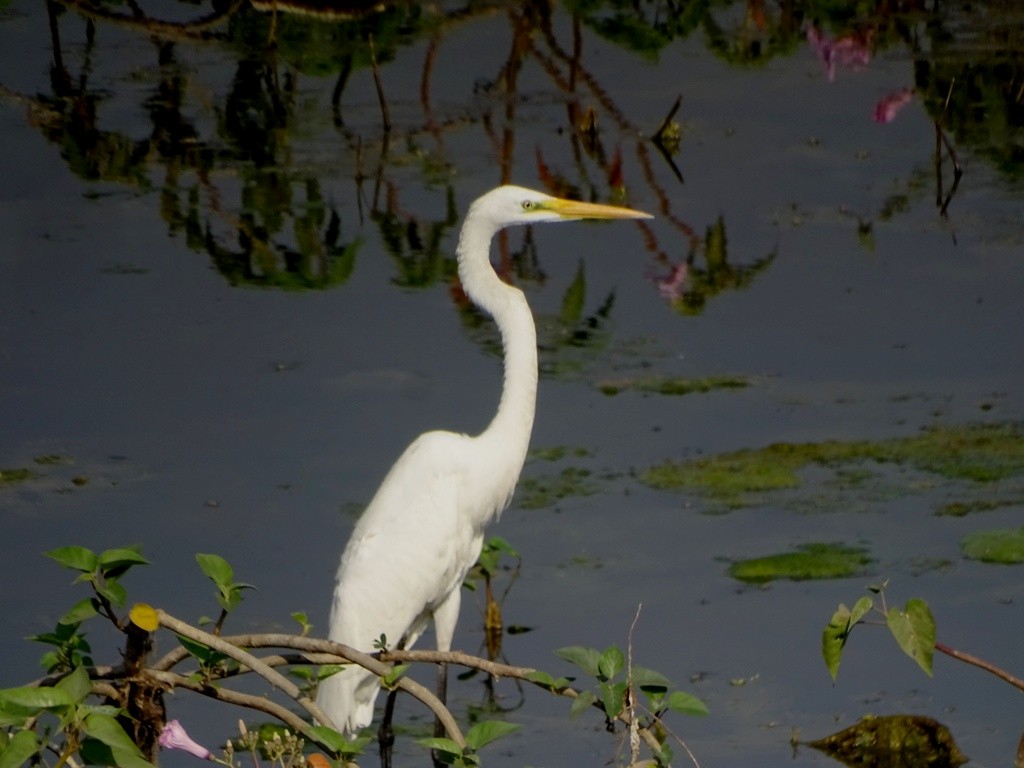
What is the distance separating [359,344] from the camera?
22.7 feet

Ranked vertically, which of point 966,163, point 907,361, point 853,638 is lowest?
point 853,638

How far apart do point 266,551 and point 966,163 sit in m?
4.74

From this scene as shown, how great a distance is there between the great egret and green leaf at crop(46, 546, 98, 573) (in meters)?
1.79

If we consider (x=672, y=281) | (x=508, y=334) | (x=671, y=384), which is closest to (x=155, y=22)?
(x=672, y=281)

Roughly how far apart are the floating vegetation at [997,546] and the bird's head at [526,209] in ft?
5.26

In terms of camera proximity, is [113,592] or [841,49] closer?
[113,592]

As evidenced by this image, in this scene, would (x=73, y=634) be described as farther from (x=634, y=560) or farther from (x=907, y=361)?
(x=907, y=361)

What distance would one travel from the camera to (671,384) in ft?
21.2

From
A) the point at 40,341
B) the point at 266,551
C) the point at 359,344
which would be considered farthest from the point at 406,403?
the point at 40,341

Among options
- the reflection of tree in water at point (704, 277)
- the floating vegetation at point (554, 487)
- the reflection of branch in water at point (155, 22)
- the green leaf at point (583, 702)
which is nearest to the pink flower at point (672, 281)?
the reflection of tree in water at point (704, 277)

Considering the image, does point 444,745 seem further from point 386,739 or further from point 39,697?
point 386,739

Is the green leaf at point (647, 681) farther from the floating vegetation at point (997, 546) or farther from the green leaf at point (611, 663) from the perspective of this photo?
the floating vegetation at point (997, 546)

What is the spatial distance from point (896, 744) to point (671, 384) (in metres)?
2.45

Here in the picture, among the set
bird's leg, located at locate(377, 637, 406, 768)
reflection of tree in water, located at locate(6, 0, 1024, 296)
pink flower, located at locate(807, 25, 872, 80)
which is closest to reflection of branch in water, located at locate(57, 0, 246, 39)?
reflection of tree in water, located at locate(6, 0, 1024, 296)
